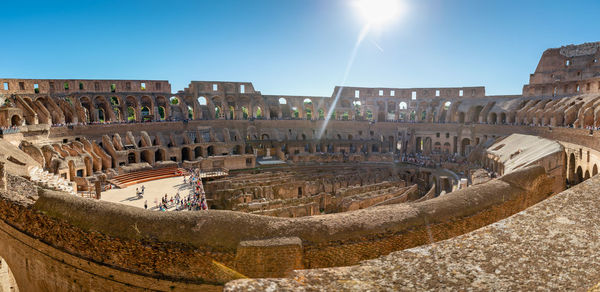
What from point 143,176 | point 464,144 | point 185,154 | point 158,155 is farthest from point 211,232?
point 464,144

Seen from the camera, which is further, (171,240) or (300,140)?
(300,140)

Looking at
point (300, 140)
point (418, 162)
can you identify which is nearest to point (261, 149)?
point (300, 140)

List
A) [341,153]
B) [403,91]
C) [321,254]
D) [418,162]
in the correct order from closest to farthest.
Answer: [321,254] → [418,162] → [341,153] → [403,91]

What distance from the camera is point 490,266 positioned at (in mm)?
3492

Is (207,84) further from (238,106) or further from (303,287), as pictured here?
(303,287)

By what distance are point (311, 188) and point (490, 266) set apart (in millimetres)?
18974

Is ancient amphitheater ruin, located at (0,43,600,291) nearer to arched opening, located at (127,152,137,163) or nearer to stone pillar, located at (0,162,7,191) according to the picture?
stone pillar, located at (0,162,7,191)

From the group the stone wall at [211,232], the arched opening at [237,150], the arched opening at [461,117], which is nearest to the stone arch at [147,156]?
the arched opening at [237,150]

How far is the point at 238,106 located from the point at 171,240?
105 ft

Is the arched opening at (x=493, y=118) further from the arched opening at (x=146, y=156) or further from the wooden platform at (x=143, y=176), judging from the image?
the arched opening at (x=146, y=156)

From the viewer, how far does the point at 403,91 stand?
41.2 m

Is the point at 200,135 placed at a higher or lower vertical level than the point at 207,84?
lower

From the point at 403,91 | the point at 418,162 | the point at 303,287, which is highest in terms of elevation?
the point at 403,91

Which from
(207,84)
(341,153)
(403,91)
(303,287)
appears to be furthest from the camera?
(403,91)
